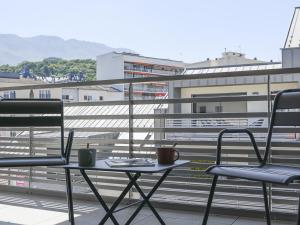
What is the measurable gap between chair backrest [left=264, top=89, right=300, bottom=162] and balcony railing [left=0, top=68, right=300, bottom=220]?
0.37 metres

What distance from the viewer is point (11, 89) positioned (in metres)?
3.81

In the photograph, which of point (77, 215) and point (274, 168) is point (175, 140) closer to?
point (77, 215)

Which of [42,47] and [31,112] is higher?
[42,47]

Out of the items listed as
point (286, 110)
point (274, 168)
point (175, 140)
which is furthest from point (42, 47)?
point (274, 168)

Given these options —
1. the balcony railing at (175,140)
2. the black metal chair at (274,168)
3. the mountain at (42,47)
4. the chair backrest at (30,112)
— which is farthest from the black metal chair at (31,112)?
the mountain at (42,47)

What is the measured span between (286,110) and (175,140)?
3.07ft

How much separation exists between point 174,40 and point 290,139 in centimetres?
2819

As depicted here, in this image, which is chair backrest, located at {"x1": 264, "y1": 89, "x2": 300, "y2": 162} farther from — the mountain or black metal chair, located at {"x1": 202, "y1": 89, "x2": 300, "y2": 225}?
the mountain

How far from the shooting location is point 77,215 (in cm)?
289

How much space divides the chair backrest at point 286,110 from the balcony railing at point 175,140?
14.7 inches

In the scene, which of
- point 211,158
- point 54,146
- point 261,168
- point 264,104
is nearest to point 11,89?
point 54,146

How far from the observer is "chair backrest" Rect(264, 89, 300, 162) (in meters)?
2.19

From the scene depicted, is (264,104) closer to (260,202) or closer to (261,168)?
(260,202)

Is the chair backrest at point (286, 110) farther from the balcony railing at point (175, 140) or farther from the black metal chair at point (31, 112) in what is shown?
the black metal chair at point (31, 112)
